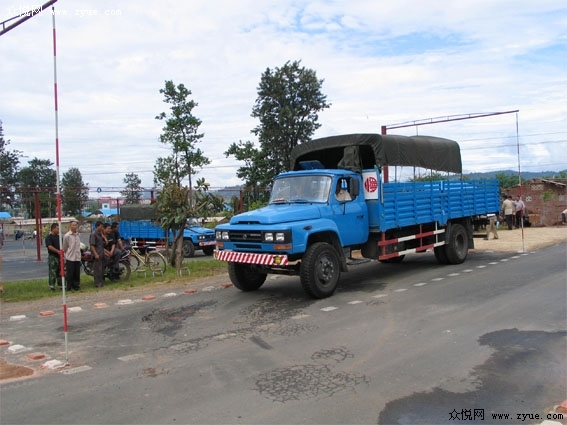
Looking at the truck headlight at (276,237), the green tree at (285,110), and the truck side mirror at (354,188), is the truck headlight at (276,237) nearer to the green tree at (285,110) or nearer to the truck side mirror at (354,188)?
the truck side mirror at (354,188)

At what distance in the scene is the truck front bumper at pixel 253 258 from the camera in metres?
8.49

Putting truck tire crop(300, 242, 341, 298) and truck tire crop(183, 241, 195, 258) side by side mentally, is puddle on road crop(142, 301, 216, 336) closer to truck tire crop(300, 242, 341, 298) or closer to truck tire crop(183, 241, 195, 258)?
truck tire crop(300, 242, 341, 298)

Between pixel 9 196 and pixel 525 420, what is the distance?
18426mm

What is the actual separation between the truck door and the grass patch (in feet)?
14.1

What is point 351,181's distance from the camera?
1015 cm

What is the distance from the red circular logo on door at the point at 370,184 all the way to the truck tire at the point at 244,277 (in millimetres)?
2840

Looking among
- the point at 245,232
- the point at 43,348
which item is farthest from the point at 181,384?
the point at 245,232

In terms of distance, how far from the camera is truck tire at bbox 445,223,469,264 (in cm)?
1288

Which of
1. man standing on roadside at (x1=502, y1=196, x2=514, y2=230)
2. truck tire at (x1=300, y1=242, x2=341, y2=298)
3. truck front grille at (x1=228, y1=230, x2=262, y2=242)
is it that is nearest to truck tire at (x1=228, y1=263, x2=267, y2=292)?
Answer: truck front grille at (x1=228, y1=230, x2=262, y2=242)

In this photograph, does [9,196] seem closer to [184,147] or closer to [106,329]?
[184,147]

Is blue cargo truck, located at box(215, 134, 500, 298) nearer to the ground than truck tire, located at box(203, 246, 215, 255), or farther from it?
farther from it

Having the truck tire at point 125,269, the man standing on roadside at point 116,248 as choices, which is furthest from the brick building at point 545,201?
the man standing on roadside at point 116,248

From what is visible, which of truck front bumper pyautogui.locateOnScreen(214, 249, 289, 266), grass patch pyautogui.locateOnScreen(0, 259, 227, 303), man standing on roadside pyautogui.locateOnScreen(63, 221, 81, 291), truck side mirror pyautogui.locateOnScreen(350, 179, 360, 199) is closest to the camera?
truck front bumper pyautogui.locateOnScreen(214, 249, 289, 266)

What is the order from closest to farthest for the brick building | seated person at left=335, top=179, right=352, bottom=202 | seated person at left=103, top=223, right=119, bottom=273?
Result: seated person at left=335, top=179, right=352, bottom=202, seated person at left=103, top=223, right=119, bottom=273, the brick building
